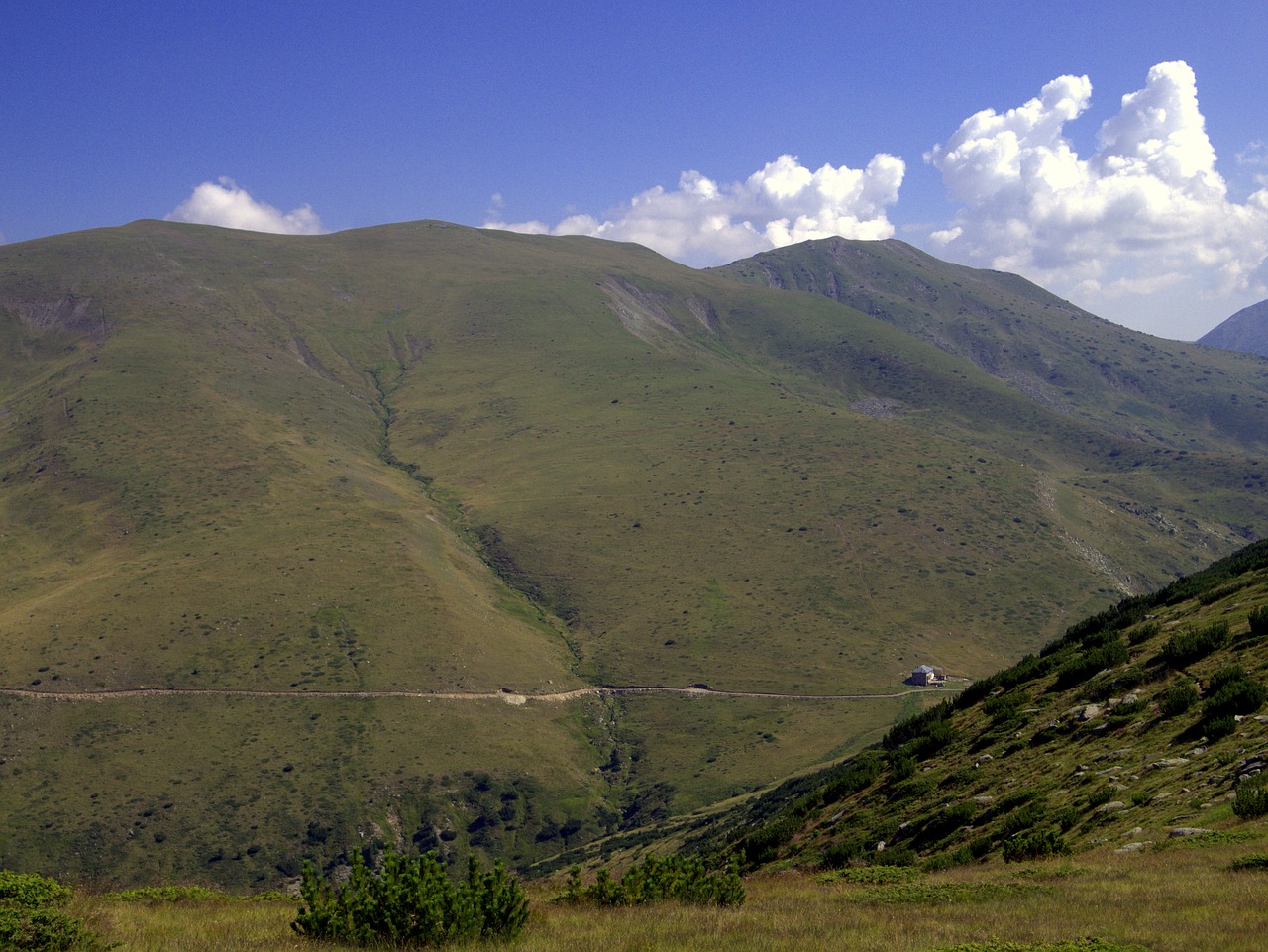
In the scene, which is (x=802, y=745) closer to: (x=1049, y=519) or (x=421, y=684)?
(x=421, y=684)

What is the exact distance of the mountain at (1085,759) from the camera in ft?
56.1

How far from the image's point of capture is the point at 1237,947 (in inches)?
398

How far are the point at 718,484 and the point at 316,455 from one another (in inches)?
3015

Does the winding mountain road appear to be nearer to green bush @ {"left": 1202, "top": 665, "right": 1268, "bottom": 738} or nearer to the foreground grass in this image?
the foreground grass

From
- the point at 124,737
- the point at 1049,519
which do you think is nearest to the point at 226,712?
the point at 124,737

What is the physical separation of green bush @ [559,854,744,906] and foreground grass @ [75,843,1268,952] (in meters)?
0.43

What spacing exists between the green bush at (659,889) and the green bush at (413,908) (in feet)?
8.65

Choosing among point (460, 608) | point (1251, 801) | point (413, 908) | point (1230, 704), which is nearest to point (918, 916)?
point (1251, 801)

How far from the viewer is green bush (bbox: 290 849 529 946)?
11945mm

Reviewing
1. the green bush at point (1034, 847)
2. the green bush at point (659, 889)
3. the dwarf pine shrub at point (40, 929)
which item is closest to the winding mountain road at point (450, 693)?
the green bush at point (659, 889)

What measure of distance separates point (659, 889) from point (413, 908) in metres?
4.85

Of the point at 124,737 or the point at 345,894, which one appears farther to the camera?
the point at 124,737

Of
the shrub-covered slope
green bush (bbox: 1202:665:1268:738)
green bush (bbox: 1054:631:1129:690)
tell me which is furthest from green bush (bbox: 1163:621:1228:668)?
green bush (bbox: 1202:665:1268:738)

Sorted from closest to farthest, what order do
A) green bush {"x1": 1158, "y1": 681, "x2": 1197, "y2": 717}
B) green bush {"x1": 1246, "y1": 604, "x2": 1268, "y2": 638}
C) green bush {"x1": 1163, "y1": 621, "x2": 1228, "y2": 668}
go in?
green bush {"x1": 1158, "y1": 681, "x2": 1197, "y2": 717}
green bush {"x1": 1246, "y1": 604, "x2": 1268, "y2": 638}
green bush {"x1": 1163, "y1": 621, "x2": 1228, "y2": 668}
